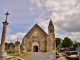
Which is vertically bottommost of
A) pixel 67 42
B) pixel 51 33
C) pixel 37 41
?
pixel 37 41

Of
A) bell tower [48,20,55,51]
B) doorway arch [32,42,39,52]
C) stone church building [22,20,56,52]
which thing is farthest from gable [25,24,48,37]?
bell tower [48,20,55,51]

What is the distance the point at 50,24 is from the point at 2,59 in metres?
34.6

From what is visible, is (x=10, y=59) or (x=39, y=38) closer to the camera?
(x=10, y=59)

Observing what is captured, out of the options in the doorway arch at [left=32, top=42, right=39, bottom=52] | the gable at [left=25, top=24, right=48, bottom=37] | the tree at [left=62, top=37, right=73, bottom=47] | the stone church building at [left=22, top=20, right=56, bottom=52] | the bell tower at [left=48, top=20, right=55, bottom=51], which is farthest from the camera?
the tree at [left=62, top=37, right=73, bottom=47]

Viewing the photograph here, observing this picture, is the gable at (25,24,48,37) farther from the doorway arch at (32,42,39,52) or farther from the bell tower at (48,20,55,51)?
the bell tower at (48,20,55,51)

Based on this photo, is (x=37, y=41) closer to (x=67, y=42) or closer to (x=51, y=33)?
(x=51, y=33)

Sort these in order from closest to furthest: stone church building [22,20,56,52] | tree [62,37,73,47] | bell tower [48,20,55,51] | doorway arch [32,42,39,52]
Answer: stone church building [22,20,56,52], doorway arch [32,42,39,52], bell tower [48,20,55,51], tree [62,37,73,47]

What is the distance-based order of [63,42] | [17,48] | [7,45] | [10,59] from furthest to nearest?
[63,42], [7,45], [17,48], [10,59]

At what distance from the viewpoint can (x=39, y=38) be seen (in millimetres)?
44125

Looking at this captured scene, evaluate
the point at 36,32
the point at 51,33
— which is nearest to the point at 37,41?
the point at 36,32

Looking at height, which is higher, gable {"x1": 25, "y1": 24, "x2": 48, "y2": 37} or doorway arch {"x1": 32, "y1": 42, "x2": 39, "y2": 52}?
gable {"x1": 25, "y1": 24, "x2": 48, "y2": 37}

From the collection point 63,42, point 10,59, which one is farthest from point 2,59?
point 63,42

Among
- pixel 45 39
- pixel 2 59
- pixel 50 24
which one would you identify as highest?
pixel 50 24

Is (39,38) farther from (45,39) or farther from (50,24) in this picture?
(50,24)
